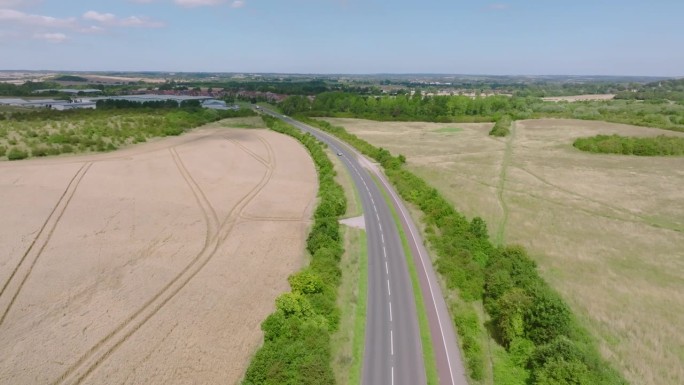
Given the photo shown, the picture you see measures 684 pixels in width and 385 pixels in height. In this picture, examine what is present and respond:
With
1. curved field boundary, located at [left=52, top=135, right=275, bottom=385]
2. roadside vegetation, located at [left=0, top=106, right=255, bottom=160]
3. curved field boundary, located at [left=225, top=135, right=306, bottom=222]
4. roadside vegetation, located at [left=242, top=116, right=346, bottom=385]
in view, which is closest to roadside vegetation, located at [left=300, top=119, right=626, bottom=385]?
roadside vegetation, located at [left=242, top=116, right=346, bottom=385]

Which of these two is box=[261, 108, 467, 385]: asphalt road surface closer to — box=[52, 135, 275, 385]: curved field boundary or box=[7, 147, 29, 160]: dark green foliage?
box=[52, 135, 275, 385]: curved field boundary

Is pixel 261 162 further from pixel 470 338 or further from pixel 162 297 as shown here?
pixel 470 338

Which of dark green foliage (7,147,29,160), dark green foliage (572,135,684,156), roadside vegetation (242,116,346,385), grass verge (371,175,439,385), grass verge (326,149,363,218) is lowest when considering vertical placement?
grass verge (371,175,439,385)

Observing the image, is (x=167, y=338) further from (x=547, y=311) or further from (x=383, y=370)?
(x=547, y=311)

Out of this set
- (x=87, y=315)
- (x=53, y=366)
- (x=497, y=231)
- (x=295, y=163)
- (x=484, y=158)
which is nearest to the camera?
(x=53, y=366)

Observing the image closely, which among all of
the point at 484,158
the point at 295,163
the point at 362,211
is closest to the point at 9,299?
the point at 362,211

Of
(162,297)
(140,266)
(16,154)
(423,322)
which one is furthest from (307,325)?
(16,154)
